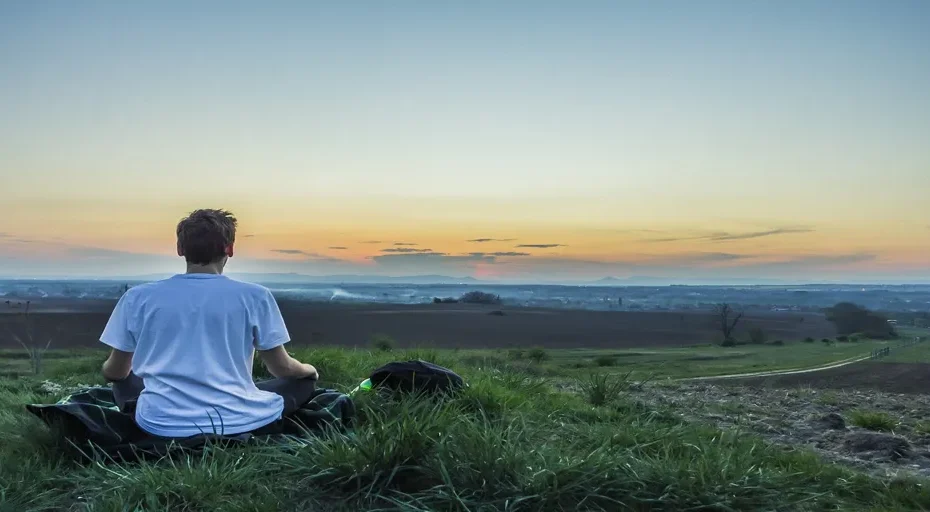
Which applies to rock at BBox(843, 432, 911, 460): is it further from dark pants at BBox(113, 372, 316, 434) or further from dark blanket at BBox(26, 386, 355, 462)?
dark pants at BBox(113, 372, 316, 434)

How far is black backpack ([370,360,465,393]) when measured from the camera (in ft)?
16.9

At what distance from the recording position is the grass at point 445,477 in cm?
328

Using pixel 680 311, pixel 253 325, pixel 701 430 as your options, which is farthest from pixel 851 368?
pixel 680 311

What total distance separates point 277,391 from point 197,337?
33.0 inches

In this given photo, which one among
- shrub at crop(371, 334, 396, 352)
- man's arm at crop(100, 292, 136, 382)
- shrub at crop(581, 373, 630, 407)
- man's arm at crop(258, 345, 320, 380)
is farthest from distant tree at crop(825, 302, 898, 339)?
man's arm at crop(100, 292, 136, 382)

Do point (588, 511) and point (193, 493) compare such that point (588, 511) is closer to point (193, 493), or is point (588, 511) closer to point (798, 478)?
point (798, 478)

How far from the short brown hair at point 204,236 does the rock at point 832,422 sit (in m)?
5.10

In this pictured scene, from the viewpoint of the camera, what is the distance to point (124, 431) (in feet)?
13.4

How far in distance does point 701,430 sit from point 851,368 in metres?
13.1

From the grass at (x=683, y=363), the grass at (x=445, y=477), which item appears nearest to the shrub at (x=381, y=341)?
the grass at (x=683, y=363)

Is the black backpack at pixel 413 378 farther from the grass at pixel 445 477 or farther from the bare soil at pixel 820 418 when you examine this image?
the bare soil at pixel 820 418

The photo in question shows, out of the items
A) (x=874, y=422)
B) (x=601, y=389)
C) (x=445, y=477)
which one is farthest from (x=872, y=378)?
(x=445, y=477)

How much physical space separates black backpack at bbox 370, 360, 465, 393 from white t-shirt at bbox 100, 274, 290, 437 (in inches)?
51.9

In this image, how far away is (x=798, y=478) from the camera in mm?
3904
